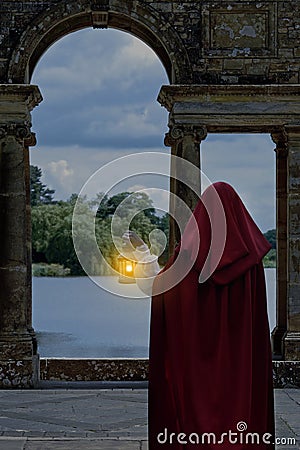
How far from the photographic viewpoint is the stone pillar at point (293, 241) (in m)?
12.0

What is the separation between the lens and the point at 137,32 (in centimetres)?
1277

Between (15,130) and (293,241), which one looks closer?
(15,130)

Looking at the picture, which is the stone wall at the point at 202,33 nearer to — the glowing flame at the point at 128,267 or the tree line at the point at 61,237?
the glowing flame at the point at 128,267

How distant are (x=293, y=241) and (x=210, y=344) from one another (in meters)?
5.84

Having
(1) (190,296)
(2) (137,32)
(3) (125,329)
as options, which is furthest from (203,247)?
(3) (125,329)

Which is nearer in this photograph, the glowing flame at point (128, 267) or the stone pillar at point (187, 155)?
the stone pillar at point (187, 155)

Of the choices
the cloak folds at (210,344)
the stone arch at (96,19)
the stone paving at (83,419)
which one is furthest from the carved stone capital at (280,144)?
the cloak folds at (210,344)

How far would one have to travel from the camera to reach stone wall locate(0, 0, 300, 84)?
11859mm

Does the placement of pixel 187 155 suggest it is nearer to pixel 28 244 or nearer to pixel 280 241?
pixel 280 241

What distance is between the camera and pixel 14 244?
11.8 m

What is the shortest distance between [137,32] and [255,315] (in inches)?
278

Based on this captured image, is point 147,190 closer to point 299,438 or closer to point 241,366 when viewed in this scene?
point 299,438

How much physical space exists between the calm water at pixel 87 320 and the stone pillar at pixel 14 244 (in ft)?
29.1

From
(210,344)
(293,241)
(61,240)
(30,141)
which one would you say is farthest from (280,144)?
(61,240)
